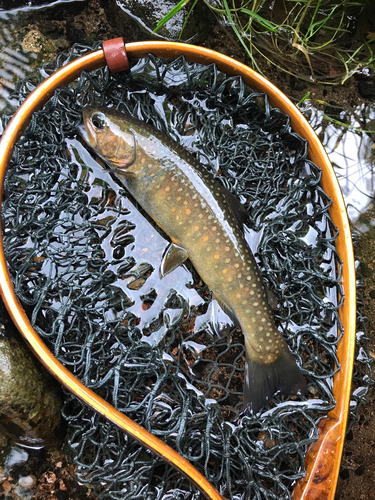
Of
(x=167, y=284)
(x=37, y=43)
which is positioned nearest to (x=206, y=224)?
(x=167, y=284)

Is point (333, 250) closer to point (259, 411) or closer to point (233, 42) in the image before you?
point (259, 411)

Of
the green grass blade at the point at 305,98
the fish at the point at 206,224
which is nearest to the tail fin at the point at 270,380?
the fish at the point at 206,224

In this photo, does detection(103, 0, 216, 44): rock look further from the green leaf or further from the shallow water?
the shallow water

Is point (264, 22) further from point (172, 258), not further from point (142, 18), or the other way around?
point (172, 258)

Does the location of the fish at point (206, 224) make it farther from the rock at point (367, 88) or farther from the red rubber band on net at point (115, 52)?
the rock at point (367, 88)

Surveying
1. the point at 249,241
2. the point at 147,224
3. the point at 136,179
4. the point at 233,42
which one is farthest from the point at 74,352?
the point at 233,42

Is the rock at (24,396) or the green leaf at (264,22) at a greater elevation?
the green leaf at (264,22)
